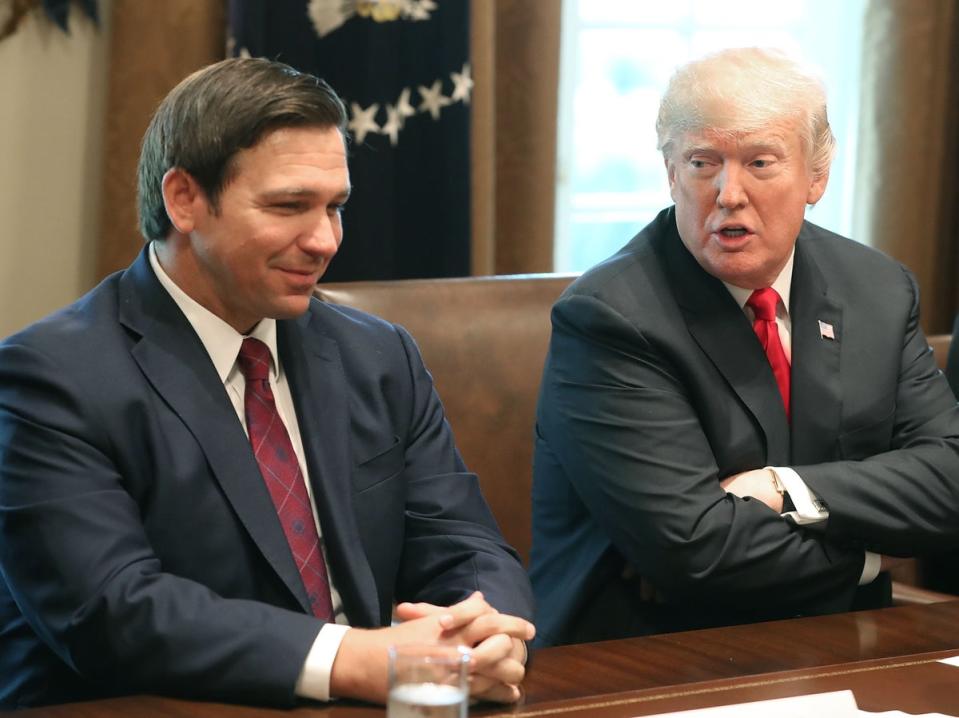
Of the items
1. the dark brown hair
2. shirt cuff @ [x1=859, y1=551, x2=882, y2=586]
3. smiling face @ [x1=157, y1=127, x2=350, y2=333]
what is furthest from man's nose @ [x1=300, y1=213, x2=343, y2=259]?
shirt cuff @ [x1=859, y1=551, x2=882, y2=586]

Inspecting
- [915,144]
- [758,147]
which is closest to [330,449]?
[758,147]

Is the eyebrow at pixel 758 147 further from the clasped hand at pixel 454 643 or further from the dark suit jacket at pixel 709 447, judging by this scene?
the clasped hand at pixel 454 643

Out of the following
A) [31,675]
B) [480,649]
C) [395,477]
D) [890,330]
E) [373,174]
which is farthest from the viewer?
[373,174]

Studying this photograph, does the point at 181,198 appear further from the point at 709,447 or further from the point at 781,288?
the point at 781,288

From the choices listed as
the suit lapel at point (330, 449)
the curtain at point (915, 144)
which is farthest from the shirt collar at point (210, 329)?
the curtain at point (915, 144)

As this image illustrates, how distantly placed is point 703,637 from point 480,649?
405mm

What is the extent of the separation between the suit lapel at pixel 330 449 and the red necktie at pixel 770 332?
2.48 feet

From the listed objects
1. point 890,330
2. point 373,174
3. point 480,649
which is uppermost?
point 373,174

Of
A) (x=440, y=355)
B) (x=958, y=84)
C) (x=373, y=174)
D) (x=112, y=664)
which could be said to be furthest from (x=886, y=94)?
(x=112, y=664)

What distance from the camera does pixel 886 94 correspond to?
386 cm

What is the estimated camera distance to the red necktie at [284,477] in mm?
1866

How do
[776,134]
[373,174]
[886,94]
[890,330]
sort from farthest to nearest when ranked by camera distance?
1. [886,94]
2. [373,174]
3. [890,330]
4. [776,134]

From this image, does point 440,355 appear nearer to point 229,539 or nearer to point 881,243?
point 229,539

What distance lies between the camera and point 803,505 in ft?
7.11
